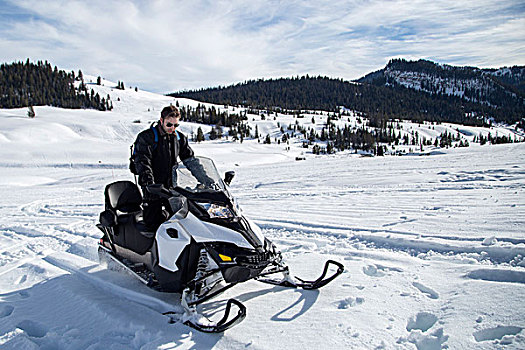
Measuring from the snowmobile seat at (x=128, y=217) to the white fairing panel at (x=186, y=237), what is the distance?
1.55 ft

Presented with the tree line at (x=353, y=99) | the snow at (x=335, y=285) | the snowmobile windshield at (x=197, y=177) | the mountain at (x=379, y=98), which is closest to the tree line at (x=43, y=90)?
the mountain at (x=379, y=98)

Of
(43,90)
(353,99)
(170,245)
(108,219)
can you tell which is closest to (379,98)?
(353,99)

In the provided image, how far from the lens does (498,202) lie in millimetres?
6289

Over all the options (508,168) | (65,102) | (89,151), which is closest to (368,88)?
(65,102)

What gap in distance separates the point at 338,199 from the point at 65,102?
82.4m

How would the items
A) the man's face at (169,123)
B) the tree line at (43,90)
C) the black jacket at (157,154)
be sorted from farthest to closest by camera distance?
the tree line at (43,90) → the man's face at (169,123) → the black jacket at (157,154)

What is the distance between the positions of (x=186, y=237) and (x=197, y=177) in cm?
64

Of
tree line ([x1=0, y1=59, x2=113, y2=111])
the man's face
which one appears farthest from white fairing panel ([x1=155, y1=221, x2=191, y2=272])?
tree line ([x1=0, y1=59, x2=113, y2=111])

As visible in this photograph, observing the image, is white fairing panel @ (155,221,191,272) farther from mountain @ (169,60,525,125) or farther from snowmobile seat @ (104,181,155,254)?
mountain @ (169,60,525,125)

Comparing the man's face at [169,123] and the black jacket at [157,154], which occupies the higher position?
the man's face at [169,123]

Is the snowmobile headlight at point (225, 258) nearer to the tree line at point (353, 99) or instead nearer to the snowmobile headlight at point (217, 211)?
the snowmobile headlight at point (217, 211)

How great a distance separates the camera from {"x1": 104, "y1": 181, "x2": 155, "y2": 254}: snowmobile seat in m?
3.81

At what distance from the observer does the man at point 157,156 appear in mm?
3764

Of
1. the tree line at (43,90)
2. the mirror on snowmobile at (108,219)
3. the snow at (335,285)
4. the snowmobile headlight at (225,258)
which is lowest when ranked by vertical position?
the snow at (335,285)
